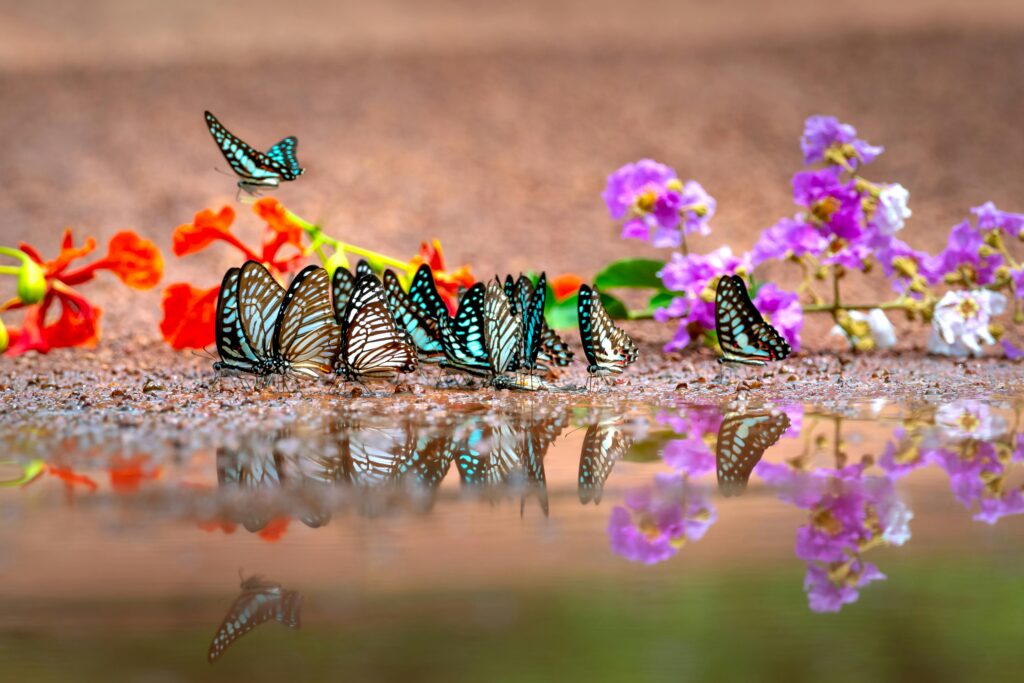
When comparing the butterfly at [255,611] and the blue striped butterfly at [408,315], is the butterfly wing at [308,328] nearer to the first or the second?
the blue striped butterfly at [408,315]

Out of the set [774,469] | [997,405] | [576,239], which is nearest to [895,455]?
[774,469]

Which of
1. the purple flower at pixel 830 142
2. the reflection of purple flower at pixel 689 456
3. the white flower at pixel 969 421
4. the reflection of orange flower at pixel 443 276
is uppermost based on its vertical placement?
the purple flower at pixel 830 142

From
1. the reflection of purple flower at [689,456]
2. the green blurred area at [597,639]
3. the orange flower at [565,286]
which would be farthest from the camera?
the orange flower at [565,286]

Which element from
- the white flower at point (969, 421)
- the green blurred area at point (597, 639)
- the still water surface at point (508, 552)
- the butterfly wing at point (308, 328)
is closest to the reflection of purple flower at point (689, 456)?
the still water surface at point (508, 552)

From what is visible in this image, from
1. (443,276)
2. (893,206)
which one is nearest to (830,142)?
(893,206)

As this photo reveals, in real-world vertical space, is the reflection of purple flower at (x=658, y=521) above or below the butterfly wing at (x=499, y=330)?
below

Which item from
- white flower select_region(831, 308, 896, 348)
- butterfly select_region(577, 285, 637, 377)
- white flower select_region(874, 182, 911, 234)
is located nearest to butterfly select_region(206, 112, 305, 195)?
butterfly select_region(577, 285, 637, 377)
